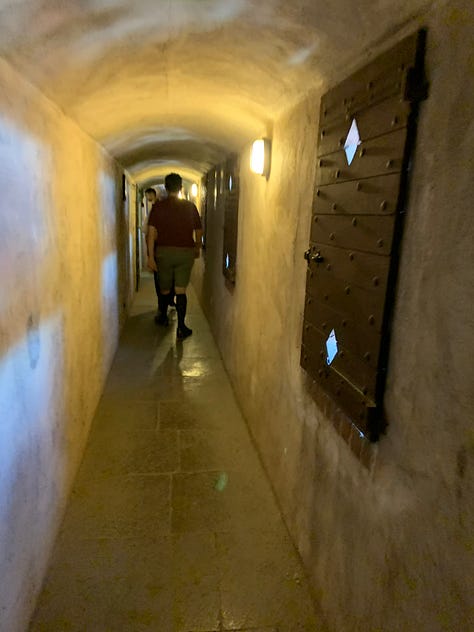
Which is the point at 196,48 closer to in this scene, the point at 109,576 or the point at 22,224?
the point at 22,224

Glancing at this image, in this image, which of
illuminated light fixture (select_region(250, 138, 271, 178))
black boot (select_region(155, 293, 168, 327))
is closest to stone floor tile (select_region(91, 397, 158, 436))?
illuminated light fixture (select_region(250, 138, 271, 178))

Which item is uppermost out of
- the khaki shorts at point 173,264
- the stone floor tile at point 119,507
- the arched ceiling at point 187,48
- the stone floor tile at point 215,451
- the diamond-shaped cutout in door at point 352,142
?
the arched ceiling at point 187,48

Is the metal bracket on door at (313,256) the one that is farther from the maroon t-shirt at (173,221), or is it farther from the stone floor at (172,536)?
the maroon t-shirt at (173,221)

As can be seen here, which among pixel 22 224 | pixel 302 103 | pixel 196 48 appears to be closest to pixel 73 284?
pixel 22 224

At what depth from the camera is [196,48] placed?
6.13ft

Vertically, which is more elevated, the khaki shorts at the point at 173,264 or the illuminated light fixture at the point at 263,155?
the illuminated light fixture at the point at 263,155

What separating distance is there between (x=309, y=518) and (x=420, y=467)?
3.35ft

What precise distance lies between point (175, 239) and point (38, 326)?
12.1 ft

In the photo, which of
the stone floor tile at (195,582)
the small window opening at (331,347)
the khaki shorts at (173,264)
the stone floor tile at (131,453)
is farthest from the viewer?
the khaki shorts at (173,264)

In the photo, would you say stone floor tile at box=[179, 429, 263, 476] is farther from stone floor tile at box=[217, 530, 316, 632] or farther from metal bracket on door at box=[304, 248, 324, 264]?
metal bracket on door at box=[304, 248, 324, 264]

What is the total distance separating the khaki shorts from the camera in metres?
5.51

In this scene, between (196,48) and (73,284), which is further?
(73,284)

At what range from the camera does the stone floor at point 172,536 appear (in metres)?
1.83

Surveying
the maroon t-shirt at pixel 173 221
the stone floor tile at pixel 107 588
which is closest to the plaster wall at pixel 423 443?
the stone floor tile at pixel 107 588
